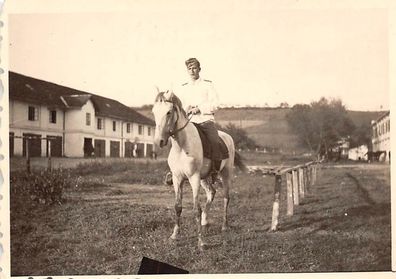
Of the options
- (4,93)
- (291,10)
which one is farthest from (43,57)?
(291,10)

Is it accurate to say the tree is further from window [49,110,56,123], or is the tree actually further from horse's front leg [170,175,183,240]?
window [49,110,56,123]

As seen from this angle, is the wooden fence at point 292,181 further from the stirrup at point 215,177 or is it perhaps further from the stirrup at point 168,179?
the stirrup at point 168,179

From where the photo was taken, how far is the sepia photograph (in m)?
2.97

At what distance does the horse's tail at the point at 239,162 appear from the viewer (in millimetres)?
3010

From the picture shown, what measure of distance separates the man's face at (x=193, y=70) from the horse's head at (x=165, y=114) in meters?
0.20

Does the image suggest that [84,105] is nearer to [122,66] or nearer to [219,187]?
[122,66]

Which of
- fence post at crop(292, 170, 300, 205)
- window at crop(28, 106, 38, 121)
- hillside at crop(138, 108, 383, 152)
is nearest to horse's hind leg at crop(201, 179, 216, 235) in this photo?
hillside at crop(138, 108, 383, 152)

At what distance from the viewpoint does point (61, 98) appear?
301 centimetres

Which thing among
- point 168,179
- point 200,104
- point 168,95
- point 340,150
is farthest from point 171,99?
point 340,150

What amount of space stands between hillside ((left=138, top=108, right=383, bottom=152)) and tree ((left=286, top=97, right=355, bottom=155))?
1.8 inches

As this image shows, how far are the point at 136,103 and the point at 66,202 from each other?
78cm

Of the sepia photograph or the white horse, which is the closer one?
the white horse

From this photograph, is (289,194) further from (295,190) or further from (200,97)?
(200,97)

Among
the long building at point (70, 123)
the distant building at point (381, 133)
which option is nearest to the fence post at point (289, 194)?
the distant building at point (381, 133)
